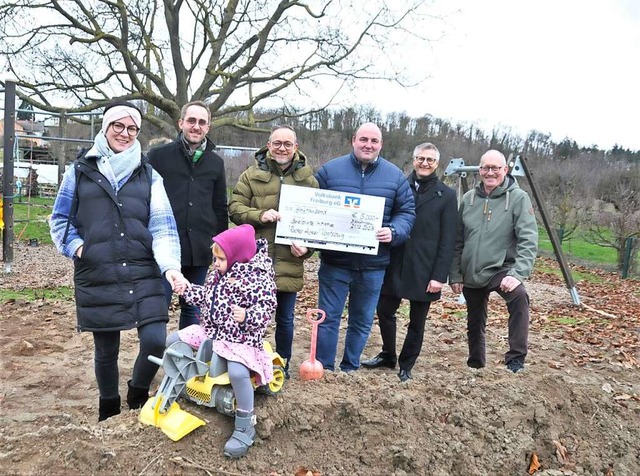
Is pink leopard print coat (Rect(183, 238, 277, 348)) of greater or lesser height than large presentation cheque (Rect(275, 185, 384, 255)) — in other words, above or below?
below

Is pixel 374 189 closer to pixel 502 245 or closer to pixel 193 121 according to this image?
pixel 502 245

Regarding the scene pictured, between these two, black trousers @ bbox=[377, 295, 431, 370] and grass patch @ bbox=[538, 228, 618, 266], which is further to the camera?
grass patch @ bbox=[538, 228, 618, 266]

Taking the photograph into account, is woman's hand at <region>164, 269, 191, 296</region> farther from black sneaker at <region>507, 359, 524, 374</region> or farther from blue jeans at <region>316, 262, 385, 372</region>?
black sneaker at <region>507, 359, 524, 374</region>

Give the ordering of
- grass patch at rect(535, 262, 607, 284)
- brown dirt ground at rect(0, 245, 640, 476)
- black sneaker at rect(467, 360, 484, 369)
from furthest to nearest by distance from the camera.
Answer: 1. grass patch at rect(535, 262, 607, 284)
2. black sneaker at rect(467, 360, 484, 369)
3. brown dirt ground at rect(0, 245, 640, 476)

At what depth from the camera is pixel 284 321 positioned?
428 cm

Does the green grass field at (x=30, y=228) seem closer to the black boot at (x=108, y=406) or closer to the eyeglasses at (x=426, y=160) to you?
the black boot at (x=108, y=406)

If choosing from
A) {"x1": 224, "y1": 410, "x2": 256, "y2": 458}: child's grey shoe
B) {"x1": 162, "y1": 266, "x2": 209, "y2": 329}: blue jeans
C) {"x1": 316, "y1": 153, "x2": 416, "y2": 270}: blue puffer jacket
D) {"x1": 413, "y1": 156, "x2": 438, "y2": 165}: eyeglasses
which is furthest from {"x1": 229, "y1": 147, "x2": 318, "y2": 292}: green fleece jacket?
{"x1": 224, "y1": 410, "x2": 256, "y2": 458}: child's grey shoe

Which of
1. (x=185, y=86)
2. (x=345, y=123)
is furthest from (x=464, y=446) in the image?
(x=345, y=123)

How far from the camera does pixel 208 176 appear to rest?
3982 mm

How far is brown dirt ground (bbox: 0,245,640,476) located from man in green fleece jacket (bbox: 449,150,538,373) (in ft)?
1.60

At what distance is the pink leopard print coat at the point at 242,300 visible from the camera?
2.88 metres

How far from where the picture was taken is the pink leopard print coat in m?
2.88

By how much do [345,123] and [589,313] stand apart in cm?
3573

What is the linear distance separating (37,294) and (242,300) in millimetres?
5757
